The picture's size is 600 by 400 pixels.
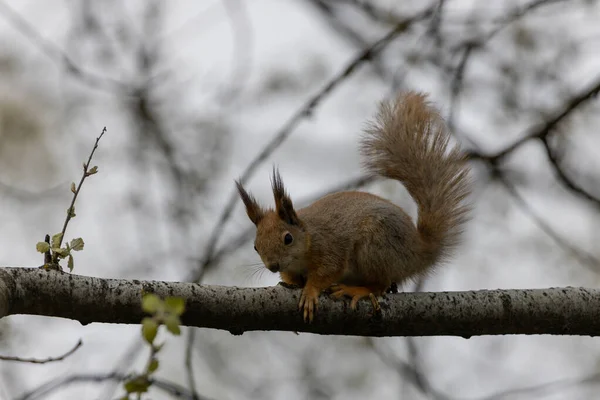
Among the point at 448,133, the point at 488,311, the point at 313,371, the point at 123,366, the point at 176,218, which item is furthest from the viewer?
the point at 313,371

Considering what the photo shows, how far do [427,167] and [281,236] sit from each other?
2.11ft

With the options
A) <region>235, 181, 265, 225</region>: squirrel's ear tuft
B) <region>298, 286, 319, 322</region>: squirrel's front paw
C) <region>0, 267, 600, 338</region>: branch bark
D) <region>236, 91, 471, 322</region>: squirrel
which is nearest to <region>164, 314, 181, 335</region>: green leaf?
<region>0, 267, 600, 338</region>: branch bark

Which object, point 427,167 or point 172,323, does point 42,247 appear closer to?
point 172,323

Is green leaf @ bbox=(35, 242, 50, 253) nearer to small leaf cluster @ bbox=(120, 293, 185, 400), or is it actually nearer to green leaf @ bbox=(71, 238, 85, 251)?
green leaf @ bbox=(71, 238, 85, 251)

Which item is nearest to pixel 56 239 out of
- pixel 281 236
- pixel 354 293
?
pixel 354 293

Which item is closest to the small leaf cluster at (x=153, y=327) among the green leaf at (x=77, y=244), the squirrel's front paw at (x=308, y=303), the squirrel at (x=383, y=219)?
the green leaf at (x=77, y=244)

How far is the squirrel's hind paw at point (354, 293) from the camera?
2.37 meters

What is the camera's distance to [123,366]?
111 inches

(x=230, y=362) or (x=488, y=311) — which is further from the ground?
(x=230, y=362)

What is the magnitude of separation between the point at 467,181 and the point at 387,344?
1.92 m

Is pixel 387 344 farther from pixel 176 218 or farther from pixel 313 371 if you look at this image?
pixel 176 218

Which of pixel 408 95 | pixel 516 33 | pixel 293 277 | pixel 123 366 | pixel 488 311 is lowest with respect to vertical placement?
pixel 488 311

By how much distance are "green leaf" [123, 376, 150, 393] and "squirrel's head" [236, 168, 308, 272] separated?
1669 millimetres

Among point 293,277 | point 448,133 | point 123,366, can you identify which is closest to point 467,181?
point 448,133
